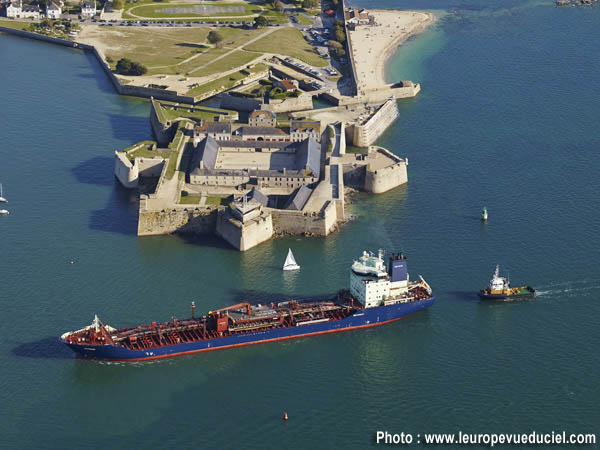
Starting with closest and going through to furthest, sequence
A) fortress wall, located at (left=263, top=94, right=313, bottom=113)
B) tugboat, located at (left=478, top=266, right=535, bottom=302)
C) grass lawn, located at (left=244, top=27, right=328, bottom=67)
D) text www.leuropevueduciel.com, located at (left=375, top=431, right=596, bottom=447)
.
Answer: text www.leuropevueduciel.com, located at (left=375, top=431, right=596, bottom=447), tugboat, located at (left=478, top=266, right=535, bottom=302), fortress wall, located at (left=263, top=94, right=313, bottom=113), grass lawn, located at (left=244, top=27, right=328, bottom=67)

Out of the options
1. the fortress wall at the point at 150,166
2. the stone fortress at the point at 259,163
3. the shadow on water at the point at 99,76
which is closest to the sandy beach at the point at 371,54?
the stone fortress at the point at 259,163

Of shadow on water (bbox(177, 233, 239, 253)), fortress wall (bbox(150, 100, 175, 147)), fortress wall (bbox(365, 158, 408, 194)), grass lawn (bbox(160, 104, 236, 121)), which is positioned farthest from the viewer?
grass lawn (bbox(160, 104, 236, 121))

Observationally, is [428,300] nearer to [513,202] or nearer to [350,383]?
[350,383]

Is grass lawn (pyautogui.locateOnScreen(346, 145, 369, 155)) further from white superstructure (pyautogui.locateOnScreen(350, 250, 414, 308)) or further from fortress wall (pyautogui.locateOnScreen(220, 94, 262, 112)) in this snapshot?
white superstructure (pyautogui.locateOnScreen(350, 250, 414, 308))

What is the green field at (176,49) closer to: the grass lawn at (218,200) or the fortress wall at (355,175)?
the fortress wall at (355,175)

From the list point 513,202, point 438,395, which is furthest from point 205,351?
point 513,202

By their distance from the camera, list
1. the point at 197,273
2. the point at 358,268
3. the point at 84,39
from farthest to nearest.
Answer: the point at 84,39, the point at 197,273, the point at 358,268

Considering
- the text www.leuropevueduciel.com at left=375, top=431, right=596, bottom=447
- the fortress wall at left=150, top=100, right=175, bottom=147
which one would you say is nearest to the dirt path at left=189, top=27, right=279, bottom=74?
the fortress wall at left=150, top=100, right=175, bottom=147
